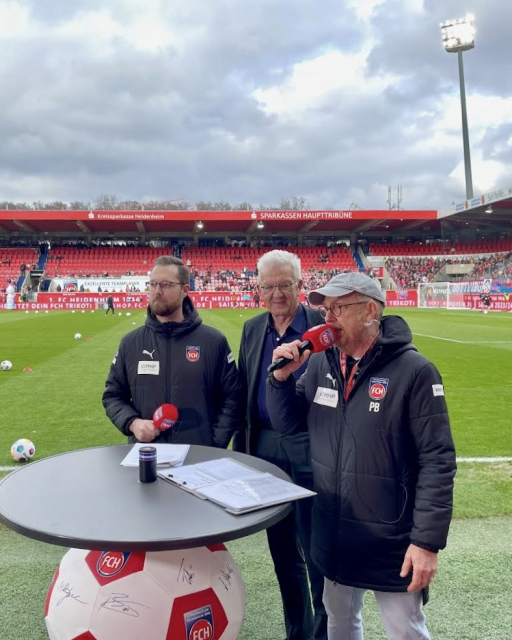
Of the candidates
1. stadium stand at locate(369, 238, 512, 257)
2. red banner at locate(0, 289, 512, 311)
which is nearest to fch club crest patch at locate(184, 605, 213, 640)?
red banner at locate(0, 289, 512, 311)

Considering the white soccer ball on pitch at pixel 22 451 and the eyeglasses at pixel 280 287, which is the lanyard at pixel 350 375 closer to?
the eyeglasses at pixel 280 287

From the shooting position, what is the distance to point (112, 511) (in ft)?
6.81

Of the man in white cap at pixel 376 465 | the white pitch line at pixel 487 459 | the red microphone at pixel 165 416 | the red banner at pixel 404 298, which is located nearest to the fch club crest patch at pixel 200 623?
the man in white cap at pixel 376 465

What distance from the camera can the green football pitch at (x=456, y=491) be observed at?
298 centimetres

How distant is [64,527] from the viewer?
1.92 meters

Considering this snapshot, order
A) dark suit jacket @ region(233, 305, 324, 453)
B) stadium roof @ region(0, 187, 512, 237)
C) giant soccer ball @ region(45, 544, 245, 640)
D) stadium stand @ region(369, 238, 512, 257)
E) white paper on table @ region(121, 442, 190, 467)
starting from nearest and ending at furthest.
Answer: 1. giant soccer ball @ region(45, 544, 245, 640)
2. white paper on table @ region(121, 442, 190, 467)
3. dark suit jacket @ region(233, 305, 324, 453)
4. stadium roof @ region(0, 187, 512, 237)
5. stadium stand @ region(369, 238, 512, 257)


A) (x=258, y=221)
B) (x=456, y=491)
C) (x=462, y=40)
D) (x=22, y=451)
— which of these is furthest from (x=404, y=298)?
(x=22, y=451)

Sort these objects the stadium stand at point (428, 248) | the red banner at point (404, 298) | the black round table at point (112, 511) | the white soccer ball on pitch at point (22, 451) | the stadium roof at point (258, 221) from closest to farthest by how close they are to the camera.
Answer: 1. the black round table at point (112, 511)
2. the white soccer ball on pitch at point (22, 451)
3. the red banner at point (404, 298)
4. the stadium roof at point (258, 221)
5. the stadium stand at point (428, 248)

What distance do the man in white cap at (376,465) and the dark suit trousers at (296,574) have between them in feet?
1.30

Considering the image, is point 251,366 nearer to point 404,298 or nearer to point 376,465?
point 376,465

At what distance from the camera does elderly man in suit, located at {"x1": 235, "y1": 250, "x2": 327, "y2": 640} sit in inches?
111

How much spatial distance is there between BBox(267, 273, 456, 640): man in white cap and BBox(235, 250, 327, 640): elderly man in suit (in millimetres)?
413

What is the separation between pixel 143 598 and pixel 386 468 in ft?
3.59

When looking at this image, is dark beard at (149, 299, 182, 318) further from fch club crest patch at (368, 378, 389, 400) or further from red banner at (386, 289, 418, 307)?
red banner at (386, 289, 418, 307)
